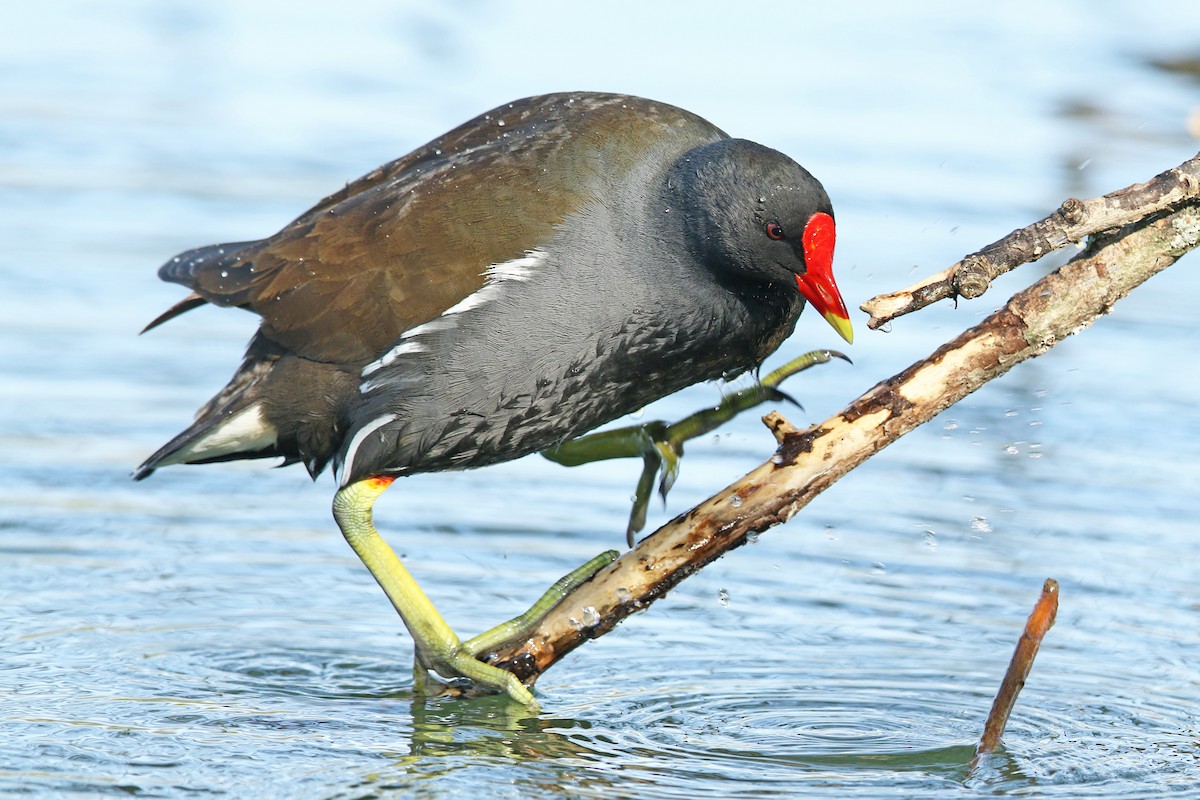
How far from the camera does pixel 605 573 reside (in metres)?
4.94

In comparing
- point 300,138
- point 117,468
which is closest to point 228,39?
point 300,138

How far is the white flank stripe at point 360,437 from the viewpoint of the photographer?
503 cm

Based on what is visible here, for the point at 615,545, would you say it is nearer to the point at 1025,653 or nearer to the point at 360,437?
the point at 360,437

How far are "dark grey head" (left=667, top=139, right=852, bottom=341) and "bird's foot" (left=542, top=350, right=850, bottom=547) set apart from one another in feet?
1.63

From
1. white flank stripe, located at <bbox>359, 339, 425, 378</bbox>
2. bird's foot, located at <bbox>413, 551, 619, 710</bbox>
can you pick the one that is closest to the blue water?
bird's foot, located at <bbox>413, 551, 619, 710</bbox>

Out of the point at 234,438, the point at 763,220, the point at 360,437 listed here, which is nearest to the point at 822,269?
the point at 763,220

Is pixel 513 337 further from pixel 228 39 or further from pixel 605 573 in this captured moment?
pixel 228 39

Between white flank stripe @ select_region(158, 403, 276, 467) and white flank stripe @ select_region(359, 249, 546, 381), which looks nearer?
white flank stripe @ select_region(359, 249, 546, 381)

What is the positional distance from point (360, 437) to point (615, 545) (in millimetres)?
1375

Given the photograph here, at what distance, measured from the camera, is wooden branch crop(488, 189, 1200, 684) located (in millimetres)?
4461

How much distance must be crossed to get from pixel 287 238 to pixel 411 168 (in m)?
0.40

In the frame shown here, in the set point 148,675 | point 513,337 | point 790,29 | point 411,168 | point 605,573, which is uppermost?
point 790,29

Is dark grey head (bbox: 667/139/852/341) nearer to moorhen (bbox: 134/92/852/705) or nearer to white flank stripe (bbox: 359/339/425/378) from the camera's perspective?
moorhen (bbox: 134/92/852/705)

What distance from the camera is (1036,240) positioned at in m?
4.22
